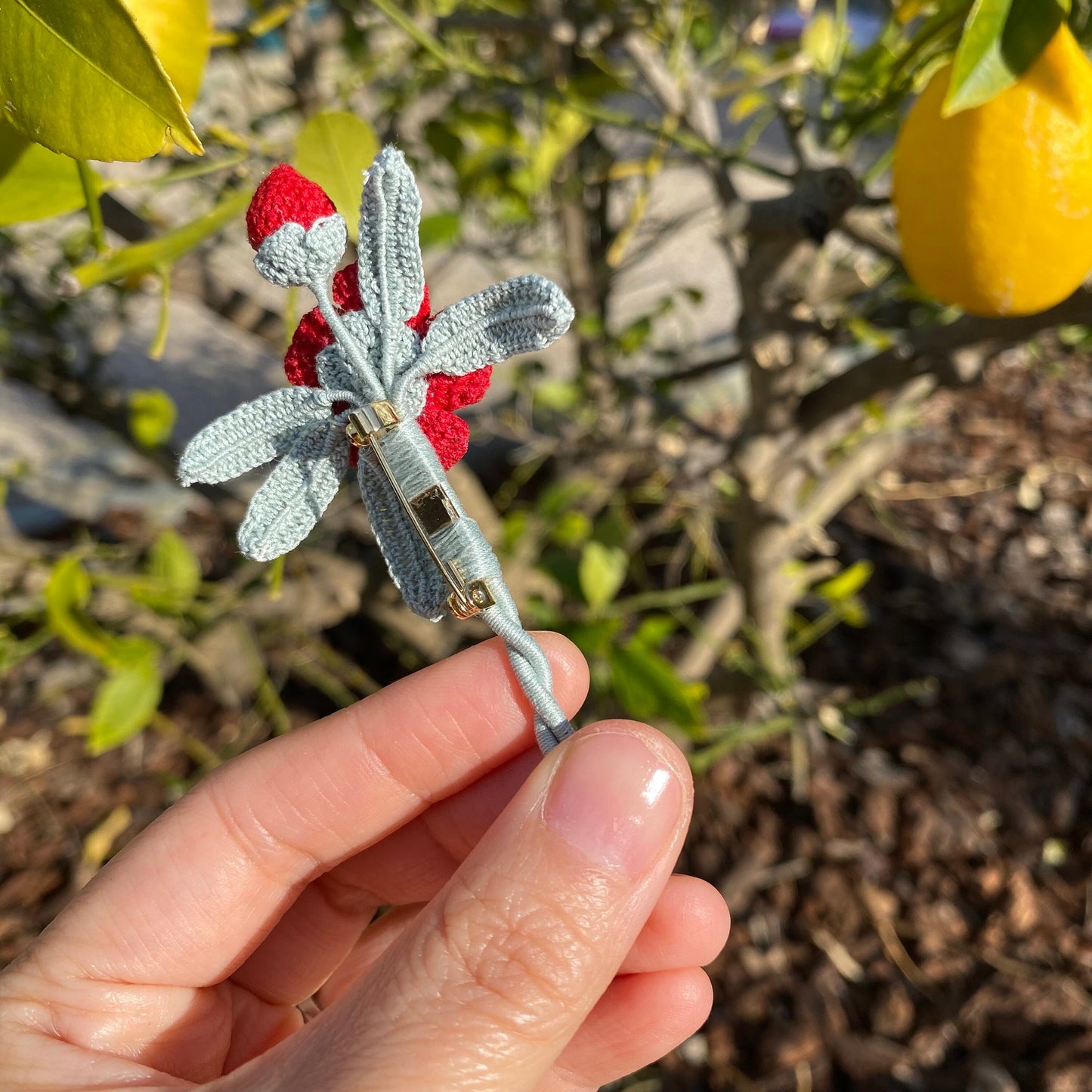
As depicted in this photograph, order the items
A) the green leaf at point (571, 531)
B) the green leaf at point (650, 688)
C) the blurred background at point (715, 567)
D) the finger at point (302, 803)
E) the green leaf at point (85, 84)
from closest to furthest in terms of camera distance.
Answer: the green leaf at point (85, 84) → the finger at point (302, 803) → the green leaf at point (650, 688) → the blurred background at point (715, 567) → the green leaf at point (571, 531)

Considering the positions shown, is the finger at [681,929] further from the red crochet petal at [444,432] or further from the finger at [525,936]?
the red crochet petal at [444,432]

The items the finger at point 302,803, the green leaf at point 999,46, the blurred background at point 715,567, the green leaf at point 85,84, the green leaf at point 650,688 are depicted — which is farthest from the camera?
the blurred background at point 715,567

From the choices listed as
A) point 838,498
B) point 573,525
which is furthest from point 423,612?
point 838,498

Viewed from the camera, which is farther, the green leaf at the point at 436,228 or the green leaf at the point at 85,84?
the green leaf at the point at 436,228

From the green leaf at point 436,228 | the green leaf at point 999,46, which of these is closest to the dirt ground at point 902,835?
the green leaf at point 436,228

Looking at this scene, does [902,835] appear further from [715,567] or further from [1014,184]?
[1014,184]


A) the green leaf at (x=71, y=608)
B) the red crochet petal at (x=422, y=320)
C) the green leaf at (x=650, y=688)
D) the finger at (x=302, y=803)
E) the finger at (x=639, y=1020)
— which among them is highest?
the red crochet petal at (x=422, y=320)

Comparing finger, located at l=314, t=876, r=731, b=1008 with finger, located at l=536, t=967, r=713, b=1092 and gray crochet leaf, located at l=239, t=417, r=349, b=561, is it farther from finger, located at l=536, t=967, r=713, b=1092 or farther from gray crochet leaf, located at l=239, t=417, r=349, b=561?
gray crochet leaf, located at l=239, t=417, r=349, b=561

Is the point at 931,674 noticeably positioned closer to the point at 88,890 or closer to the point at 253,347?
the point at 88,890

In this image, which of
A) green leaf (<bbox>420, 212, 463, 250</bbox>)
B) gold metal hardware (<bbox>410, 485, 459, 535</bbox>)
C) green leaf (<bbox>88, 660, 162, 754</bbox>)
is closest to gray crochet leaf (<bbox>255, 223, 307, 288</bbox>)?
gold metal hardware (<bbox>410, 485, 459, 535</bbox>)
